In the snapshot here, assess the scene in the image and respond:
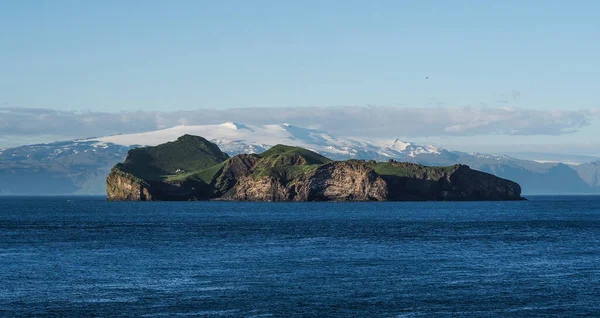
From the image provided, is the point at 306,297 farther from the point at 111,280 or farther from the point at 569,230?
the point at 569,230

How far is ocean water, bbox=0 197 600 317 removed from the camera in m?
77.0

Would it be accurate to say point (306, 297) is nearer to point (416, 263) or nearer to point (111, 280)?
point (111, 280)

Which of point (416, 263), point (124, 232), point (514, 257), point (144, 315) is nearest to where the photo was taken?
point (144, 315)

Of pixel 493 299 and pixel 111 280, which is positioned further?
pixel 111 280

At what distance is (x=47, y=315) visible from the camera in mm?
73250

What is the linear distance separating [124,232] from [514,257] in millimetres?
79505

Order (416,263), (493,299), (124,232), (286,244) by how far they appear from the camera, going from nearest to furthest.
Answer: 1. (493,299)
2. (416,263)
3. (286,244)
4. (124,232)

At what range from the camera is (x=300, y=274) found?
97688 millimetres

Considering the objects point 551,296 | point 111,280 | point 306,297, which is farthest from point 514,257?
point 111,280

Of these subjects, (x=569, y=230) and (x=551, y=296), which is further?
(x=569, y=230)

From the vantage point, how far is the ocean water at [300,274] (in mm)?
77000

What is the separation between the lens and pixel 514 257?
384ft

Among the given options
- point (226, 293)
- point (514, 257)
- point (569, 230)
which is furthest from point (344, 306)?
point (569, 230)

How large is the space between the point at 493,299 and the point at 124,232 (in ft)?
331
